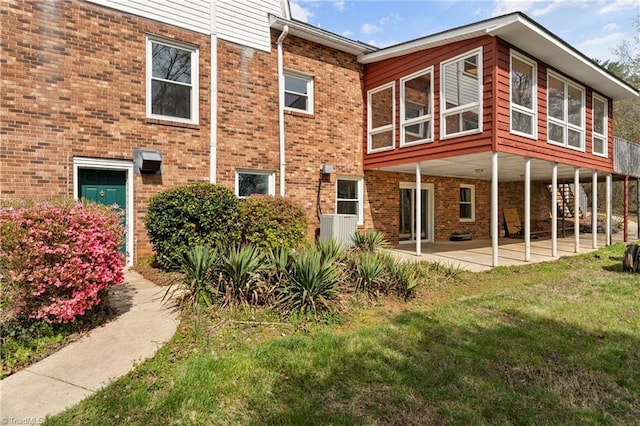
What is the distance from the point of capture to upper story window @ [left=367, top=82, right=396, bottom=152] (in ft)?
37.4

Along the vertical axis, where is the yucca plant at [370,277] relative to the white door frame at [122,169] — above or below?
below

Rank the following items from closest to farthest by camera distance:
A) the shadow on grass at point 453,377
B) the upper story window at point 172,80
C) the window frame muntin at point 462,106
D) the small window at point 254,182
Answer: the shadow on grass at point 453,377, the upper story window at point 172,80, the window frame muntin at point 462,106, the small window at point 254,182

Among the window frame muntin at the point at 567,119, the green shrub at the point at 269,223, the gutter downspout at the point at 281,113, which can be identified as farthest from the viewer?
the window frame muntin at the point at 567,119

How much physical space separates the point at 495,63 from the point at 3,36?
33.9 ft

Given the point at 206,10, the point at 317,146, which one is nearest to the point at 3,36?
the point at 206,10

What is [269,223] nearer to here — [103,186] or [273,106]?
[103,186]

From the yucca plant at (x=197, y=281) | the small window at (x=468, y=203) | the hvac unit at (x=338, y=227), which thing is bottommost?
the yucca plant at (x=197, y=281)

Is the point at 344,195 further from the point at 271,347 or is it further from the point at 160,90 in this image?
the point at 271,347

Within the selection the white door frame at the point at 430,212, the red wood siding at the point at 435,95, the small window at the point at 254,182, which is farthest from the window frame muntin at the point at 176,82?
the white door frame at the point at 430,212

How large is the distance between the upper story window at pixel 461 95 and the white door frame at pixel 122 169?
26.0ft

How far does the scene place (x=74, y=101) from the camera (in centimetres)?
736

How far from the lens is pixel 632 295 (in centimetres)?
600

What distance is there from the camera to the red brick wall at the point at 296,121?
9398 millimetres

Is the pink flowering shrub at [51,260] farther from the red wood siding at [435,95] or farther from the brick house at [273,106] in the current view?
the red wood siding at [435,95]
